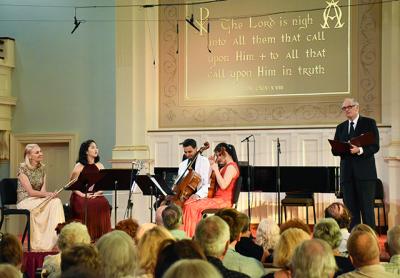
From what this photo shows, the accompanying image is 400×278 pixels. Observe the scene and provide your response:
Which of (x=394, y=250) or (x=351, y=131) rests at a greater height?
(x=351, y=131)

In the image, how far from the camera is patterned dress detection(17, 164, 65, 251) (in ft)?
26.2

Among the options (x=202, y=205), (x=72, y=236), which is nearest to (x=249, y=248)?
(x=72, y=236)

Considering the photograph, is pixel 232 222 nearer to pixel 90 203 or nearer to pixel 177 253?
pixel 177 253

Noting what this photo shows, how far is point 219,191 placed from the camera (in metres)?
7.67

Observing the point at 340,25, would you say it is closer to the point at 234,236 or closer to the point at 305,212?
the point at 305,212

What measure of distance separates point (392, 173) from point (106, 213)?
4.02 m

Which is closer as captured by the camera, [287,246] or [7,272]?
[7,272]

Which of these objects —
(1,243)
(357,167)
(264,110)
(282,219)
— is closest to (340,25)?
(264,110)

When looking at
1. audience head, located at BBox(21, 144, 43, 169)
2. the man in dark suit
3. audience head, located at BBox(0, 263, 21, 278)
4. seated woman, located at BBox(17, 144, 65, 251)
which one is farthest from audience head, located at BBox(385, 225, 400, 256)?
audience head, located at BBox(21, 144, 43, 169)

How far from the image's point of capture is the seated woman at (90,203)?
809 cm

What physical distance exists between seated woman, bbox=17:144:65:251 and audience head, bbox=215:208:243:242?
3.88 metres

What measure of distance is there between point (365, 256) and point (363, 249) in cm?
4

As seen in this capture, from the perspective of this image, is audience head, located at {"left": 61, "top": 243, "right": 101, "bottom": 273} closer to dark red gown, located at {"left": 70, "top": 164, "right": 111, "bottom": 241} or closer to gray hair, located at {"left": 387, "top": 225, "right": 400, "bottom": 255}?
gray hair, located at {"left": 387, "top": 225, "right": 400, "bottom": 255}

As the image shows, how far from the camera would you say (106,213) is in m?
8.31
